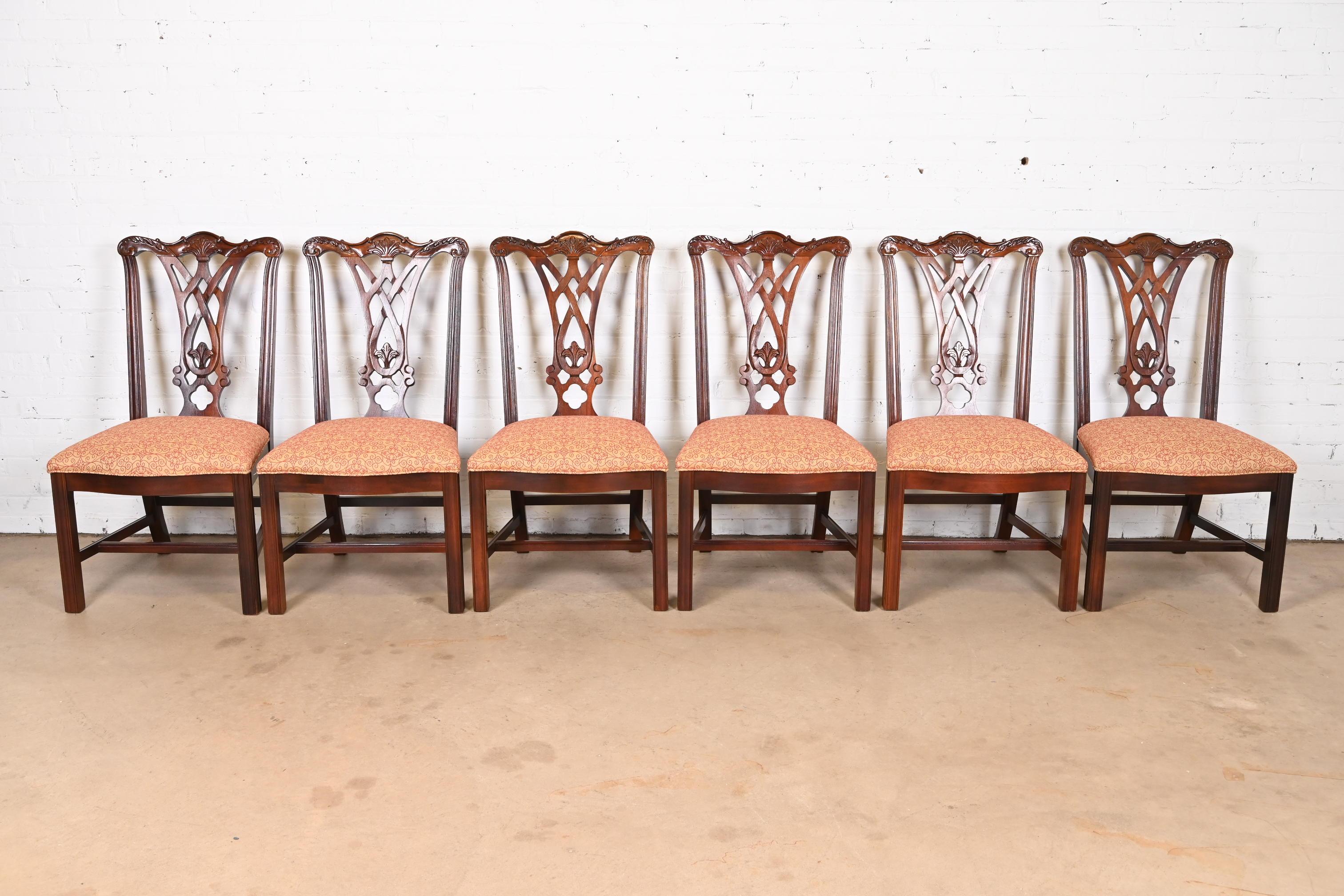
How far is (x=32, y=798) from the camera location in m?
2.04

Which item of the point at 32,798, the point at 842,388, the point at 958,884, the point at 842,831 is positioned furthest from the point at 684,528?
the point at 32,798

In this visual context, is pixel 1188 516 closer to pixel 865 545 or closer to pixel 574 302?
pixel 865 545

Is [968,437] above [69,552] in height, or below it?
above

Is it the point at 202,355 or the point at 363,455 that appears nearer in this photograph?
the point at 363,455

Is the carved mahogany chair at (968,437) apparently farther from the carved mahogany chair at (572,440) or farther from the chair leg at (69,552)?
the chair leg at (69,552)

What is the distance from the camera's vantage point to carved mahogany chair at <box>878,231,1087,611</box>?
9.69 ft

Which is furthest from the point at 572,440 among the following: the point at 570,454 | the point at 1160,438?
the point at 1160,438

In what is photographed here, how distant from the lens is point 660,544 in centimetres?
304

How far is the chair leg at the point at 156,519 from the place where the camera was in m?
3.41

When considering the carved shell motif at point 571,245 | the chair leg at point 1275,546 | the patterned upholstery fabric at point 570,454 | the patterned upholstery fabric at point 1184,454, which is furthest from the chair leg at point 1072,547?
the carved shell motif at point 571,245

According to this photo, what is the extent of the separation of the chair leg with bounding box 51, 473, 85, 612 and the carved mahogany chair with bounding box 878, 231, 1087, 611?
2.47 metres

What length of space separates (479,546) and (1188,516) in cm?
242

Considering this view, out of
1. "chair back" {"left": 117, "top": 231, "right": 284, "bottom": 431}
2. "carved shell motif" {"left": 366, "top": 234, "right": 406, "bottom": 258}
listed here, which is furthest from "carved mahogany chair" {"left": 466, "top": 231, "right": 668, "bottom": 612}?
"chair back" {"left": 117, "top": 231, "right": 284, "bottom": 431}

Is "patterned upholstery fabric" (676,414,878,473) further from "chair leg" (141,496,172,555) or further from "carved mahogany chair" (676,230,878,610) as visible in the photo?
"chair leg" (141,496,172,555)
